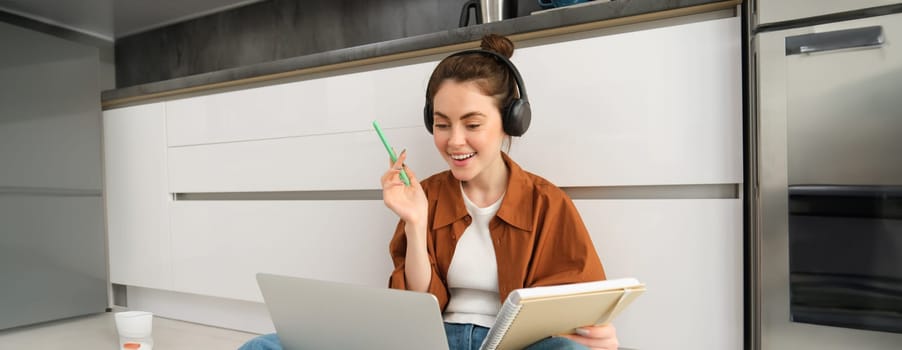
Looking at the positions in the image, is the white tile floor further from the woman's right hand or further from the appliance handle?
the appliance handle

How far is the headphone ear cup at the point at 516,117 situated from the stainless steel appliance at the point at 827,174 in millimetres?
445

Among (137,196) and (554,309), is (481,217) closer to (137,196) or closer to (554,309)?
(554,309)

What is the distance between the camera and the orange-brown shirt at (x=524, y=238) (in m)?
0.94

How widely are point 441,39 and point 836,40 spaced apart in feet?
2.68

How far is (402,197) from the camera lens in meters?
0.95

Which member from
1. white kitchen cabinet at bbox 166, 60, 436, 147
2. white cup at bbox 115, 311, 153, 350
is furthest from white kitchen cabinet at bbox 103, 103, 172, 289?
white cup at bbox 115, 311, 153, 350

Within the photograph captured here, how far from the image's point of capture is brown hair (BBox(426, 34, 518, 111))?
37.2 inches

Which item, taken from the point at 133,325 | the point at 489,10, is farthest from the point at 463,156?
the point at 133,325

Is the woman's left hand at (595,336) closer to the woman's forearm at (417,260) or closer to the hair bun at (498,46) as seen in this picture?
the woman's forearm at (417,260)

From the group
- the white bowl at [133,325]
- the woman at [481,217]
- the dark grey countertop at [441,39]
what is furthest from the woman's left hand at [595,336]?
the white bowl at [133,325]

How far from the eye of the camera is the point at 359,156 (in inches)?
57.9

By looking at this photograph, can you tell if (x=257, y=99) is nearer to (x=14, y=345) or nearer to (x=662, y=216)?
(x=14, y=345)

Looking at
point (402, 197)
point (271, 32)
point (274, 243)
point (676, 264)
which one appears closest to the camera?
point (402, 197)

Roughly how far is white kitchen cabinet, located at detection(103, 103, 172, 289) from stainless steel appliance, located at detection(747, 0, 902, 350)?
1844mm
